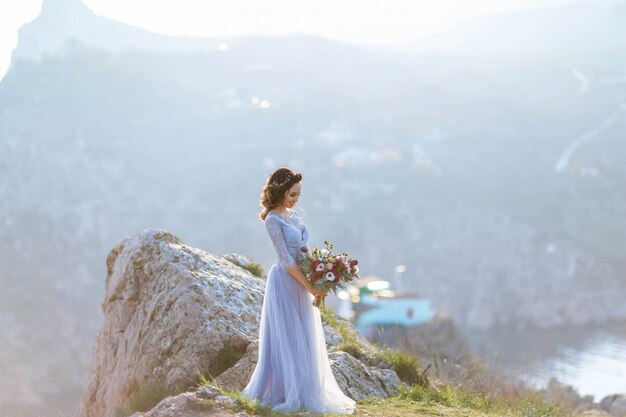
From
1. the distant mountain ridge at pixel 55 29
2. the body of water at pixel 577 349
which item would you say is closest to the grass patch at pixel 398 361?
the body of water at pixel 577 349

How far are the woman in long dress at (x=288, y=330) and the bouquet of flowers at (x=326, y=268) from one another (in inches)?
4.3

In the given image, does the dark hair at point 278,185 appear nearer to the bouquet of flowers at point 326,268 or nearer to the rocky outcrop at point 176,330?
the bouquet of flowers at point 326,268

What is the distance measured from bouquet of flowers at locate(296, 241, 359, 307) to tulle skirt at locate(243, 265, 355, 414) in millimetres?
338

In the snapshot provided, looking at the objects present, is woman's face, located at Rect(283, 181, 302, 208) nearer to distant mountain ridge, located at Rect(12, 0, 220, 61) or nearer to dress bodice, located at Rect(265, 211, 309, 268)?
dress bodice, located at Rect(265, 211, 309, 268)

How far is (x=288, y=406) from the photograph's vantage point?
9.38 meters

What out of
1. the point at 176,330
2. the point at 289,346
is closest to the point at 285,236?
the point at 289,346

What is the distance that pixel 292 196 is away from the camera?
32.2ft

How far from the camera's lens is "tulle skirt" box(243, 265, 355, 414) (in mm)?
9539

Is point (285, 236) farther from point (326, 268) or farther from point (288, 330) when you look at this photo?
point (288, 330)

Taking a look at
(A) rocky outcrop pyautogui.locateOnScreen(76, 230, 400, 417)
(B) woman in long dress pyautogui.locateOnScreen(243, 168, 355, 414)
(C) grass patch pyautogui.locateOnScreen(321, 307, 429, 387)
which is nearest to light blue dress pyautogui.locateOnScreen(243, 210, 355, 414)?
(B) woman in long dress pyautogui.locateOnScreen(243, 168, 355, 414)

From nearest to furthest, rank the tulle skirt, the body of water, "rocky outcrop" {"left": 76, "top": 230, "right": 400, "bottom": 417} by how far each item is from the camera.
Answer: the tulle skirt
"rocky outcrop" {"left": 76, "top": 230, "right": 400, "bottom": 417}
the body of water

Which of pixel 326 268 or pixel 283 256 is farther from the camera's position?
pixel 283 256

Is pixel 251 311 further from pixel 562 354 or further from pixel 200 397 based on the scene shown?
pixel 562 354

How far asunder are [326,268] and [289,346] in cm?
102
